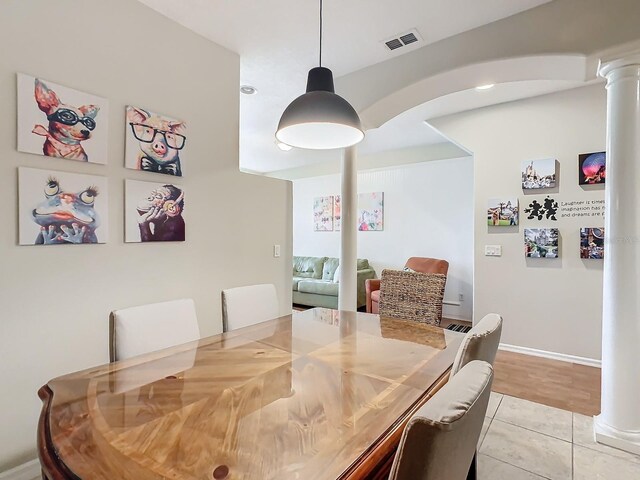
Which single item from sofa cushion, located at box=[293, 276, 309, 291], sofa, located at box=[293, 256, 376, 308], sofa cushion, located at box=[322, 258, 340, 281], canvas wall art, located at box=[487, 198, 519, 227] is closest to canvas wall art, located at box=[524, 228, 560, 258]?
canvas wall art, located at box=[487, 198, 519, 227]

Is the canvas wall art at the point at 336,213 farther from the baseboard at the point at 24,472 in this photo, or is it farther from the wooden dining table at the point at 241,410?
the baseboard at the point at 24,472

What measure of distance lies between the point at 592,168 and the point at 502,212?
87 cm

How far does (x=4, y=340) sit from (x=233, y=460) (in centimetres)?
163

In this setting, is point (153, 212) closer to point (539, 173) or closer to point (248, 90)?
point (248, 90)

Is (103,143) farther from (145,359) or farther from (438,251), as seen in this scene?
(438,251)

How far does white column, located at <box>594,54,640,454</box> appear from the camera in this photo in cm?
200

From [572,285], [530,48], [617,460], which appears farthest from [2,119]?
[572,285]

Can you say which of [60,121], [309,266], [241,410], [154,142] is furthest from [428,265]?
[60,121]

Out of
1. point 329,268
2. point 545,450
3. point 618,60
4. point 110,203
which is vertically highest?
point 618,60

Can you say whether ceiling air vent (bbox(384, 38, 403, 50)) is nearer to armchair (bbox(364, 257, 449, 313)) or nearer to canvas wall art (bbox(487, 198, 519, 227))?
canvas wall art (bbox(487, 198, 519, 227))

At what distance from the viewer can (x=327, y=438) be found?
2.92 ft

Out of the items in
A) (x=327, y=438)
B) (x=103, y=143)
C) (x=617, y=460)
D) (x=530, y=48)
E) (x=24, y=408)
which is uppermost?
(x=530, y=48)

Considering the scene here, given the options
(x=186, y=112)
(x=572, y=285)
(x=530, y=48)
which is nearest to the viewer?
(x=530, y=48)

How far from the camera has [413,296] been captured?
106 inches
